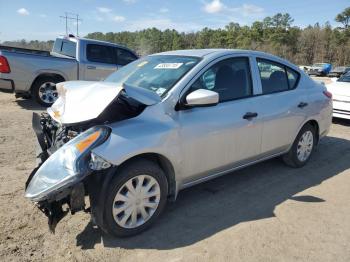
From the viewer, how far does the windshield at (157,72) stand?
381 centimetres

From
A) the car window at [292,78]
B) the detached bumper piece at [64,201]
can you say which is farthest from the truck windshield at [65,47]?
the detached bumper piece at [64,201]

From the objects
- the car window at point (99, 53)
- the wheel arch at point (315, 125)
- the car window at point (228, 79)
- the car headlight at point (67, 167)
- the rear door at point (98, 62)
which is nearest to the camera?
the car headlight at point (67, 167)

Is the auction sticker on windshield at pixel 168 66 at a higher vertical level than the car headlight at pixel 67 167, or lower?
higher

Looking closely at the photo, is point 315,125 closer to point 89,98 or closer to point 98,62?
point 89,98

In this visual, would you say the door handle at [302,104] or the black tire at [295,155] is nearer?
the door handle at [302,104]

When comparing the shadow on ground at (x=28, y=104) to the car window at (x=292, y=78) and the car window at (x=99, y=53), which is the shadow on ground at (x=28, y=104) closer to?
the car window at (x=99, y=53)

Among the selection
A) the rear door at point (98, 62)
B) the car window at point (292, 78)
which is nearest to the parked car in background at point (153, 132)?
the car window at point (292, 78)

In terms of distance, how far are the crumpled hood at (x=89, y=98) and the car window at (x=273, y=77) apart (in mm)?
1749

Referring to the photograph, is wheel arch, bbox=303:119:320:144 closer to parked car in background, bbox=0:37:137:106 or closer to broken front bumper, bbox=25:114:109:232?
broken front bumper, bbox=25:114:109:232

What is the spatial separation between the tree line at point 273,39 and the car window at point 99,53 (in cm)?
4278

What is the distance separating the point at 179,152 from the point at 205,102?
56 centimetres

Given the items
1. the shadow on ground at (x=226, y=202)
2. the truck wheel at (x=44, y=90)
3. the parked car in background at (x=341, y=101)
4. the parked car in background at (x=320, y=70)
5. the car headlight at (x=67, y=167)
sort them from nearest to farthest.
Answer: the car headlight at (x=67, y=167) < the shadow on ground at (x=226, y=202) < the parked car in background at (x=341, y=101) < the truck wheel at (x=44, y=90) < the parked car in background at (x=320, y=70)

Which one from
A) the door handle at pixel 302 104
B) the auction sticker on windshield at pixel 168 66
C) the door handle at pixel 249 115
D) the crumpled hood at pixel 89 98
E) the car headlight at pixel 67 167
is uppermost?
the auction sticker on windshield at pixel 168 66

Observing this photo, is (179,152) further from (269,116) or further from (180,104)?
(269,116)
